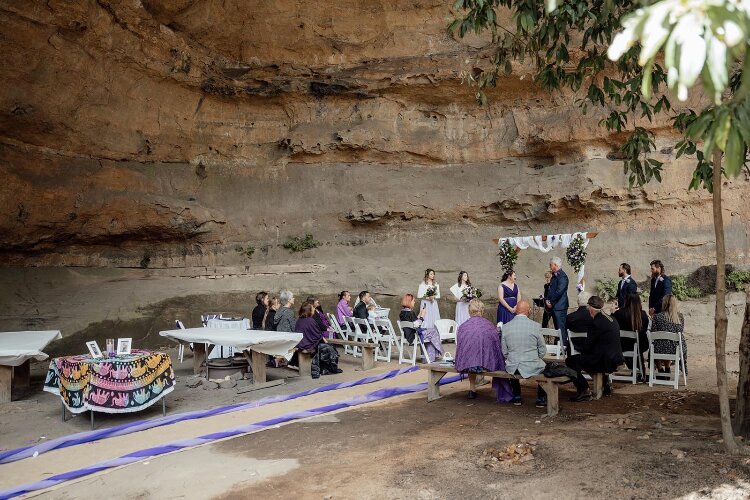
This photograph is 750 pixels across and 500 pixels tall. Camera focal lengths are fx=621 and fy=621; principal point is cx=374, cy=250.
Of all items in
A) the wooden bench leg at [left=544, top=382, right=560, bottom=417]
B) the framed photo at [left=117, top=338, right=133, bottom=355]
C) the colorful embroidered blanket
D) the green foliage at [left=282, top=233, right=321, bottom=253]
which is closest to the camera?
the wooden bench leg at [left=544, top=382, right=560, bottom=417]

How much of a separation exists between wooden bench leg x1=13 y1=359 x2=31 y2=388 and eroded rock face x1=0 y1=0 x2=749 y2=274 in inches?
272

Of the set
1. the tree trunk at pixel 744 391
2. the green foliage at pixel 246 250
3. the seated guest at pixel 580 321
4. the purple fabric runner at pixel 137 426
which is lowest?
the purple fabric runner at pixel 137 426

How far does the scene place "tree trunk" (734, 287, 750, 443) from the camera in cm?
527

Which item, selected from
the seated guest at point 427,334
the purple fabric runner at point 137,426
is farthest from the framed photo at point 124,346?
the seated guest at point 427,334

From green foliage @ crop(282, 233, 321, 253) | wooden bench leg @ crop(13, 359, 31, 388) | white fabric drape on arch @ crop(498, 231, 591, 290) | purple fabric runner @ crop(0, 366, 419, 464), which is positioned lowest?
purple fabric runner @ crop(0, 366, 419, 464)

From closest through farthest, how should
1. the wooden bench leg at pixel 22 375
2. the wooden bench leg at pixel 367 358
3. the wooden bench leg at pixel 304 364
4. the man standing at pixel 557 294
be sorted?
the wooden bench leg at pixel 22 375 < the wooden bench leg at pixel 304 364 < the man standing at pixel 557 294 < the wooden bench leg at pixel 367 358

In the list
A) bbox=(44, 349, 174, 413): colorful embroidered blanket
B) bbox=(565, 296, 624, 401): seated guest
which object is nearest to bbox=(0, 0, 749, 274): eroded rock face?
bbox=(44, 349, 174, 413): colorful embroidered blanket

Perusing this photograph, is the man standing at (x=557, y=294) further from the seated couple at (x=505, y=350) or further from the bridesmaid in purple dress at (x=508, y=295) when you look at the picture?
the seated couple at (x=505, y=350)

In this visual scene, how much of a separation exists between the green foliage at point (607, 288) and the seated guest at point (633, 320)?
8.12 m

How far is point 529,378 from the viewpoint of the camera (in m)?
7.09

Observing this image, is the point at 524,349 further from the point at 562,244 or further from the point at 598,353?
the point at 562,244

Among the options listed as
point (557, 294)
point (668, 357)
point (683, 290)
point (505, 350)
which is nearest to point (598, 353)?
point (505, 350)

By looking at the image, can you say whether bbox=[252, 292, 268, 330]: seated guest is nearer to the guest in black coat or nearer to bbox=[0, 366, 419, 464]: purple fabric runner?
bbox=[0, 366, 419, 464]: purple fabric runner

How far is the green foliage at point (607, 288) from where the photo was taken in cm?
1672
